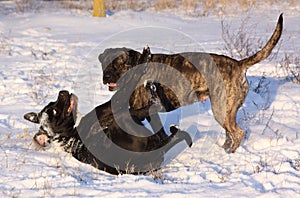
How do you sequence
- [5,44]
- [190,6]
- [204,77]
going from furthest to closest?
[190,6], [5,44], [204,77]

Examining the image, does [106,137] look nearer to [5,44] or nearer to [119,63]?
[119,63]

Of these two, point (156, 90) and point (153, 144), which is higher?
point (156, 90)

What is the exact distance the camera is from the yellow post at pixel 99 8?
14508mm

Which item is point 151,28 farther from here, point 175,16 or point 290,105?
point 290,105

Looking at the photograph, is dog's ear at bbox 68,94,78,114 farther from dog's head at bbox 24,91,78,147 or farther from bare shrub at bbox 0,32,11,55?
bare shrub at bbox 0,32,11,55

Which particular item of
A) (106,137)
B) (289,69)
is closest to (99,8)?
(289,69)

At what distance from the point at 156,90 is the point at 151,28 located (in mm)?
7452

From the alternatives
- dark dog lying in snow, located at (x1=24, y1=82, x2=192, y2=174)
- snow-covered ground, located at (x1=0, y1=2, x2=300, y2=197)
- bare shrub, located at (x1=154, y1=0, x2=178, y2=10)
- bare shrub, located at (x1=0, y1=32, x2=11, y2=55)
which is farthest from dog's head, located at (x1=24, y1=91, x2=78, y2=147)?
bare shrub, located at (x1=154, y1=0, x2=178, y2=10)

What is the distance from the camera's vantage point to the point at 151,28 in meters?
13.1

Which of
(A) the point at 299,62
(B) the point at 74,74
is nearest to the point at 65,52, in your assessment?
(B) the point at 74,74

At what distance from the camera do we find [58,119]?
17.6ft

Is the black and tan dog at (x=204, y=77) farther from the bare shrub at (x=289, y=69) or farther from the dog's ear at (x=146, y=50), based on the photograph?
the bare shrub at (x=289, y=69)

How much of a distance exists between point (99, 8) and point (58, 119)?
961 cm

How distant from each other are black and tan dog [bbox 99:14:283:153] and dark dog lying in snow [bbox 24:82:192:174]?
18.5 inches
